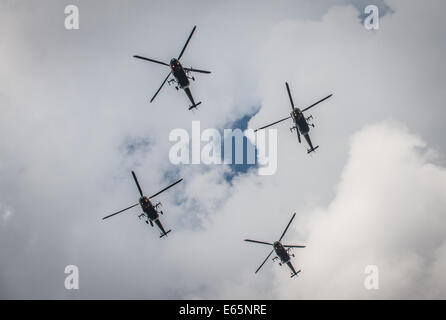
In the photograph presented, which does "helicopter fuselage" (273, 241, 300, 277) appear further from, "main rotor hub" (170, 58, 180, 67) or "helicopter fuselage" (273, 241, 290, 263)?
"main rotor hub" (170, 58, 180, 67)

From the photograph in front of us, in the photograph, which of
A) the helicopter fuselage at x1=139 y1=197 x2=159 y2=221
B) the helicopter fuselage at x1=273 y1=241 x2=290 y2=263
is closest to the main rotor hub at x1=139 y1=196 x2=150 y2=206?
the helicopter fuselage at x1=139 y1=197 x2=159 y2=221

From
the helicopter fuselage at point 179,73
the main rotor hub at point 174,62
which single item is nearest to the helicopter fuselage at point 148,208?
the helicopter fuselage at point 179,73

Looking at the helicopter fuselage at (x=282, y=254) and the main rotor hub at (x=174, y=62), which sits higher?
the main rotor hub at (x=174, y=62)

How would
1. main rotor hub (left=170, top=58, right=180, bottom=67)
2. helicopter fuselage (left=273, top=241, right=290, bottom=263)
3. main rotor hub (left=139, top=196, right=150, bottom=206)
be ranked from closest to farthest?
1. main rotor hub (left=170, top=58, right=180, bottom=67)
2. main rotor hub (left=139, top=196, right=150, bottom=206)
3. helicopter fuselage (left=273, top=241, right=290, bottom=263)

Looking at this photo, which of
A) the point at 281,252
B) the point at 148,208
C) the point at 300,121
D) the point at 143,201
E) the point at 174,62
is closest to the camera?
the point at 174,62

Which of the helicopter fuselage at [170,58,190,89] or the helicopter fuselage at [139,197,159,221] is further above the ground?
the helicopter fuselage at [170,58,190,89]

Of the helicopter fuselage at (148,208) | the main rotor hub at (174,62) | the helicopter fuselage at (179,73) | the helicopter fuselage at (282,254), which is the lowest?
the helicopter fuselage at (282,254)

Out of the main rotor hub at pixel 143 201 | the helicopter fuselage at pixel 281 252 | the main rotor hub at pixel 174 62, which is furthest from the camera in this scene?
the helicopter fuselage at pixel 281 252

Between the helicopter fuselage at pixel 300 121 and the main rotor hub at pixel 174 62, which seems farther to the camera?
the helicopter fuselage at pixel 300 121

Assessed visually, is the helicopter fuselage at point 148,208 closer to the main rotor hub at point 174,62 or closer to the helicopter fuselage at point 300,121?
the main rotor hub at point 174,62

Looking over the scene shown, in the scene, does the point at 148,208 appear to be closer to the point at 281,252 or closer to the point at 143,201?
the point at 143,201

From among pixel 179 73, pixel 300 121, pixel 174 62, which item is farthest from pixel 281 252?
pixel 174 62
